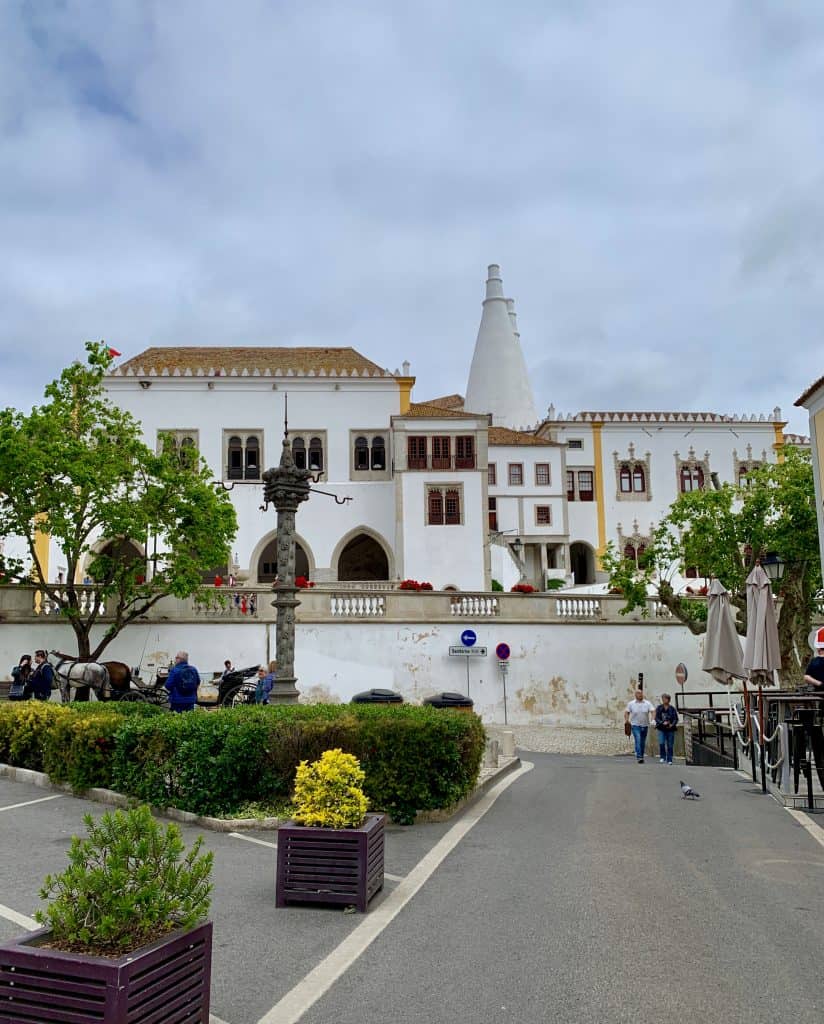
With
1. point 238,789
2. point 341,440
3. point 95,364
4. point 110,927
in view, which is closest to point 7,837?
point 238,789

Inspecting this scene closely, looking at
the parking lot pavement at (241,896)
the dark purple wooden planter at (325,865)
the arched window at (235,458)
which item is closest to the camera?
the parking lot pavement at (241,896)

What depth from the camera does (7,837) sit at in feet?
31.9

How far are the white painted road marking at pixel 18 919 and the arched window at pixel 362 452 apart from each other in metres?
42.3

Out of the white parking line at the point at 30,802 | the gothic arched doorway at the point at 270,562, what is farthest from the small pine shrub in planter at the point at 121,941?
the gothic arched doorway at the point at 270,562

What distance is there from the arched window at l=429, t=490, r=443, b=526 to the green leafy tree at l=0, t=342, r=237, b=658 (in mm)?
21060

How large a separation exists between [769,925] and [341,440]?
43.0 m

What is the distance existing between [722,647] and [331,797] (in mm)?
12160

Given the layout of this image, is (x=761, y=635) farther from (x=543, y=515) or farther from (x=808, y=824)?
(x=543, y=515)

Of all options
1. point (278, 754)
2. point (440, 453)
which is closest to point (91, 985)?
point (278, 754)

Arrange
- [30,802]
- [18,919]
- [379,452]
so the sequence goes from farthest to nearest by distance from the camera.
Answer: [379,452]
[30,802]
[18,919]

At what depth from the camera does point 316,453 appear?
48781 millimetres

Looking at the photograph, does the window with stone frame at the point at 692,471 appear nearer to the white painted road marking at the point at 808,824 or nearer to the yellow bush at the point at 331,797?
the white painted road marking at the point at 808,824

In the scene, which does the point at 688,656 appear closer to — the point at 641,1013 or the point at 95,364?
the point at 95,364

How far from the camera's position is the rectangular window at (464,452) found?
4788 cm
